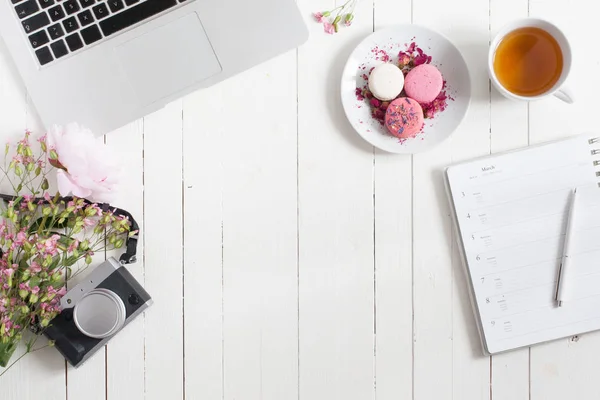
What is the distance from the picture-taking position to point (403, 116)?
2.41 feet

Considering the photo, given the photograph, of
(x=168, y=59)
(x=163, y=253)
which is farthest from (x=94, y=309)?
(x=168, y=59)

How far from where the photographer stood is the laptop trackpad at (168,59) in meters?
0.72

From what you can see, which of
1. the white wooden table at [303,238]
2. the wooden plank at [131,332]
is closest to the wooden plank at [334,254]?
the white wooden table at [303,238]

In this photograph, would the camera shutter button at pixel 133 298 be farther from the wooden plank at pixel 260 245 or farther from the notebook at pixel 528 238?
the notebook at pixel 528 238

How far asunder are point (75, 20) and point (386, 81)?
389 mm

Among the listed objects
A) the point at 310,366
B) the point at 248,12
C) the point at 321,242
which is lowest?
the point at 310,366

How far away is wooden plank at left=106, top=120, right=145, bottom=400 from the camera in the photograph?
785mm

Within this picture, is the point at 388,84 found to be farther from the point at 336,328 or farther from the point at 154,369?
the point at 154,369

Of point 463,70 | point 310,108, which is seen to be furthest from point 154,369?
point 463,70

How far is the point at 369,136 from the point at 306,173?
0.32 ft

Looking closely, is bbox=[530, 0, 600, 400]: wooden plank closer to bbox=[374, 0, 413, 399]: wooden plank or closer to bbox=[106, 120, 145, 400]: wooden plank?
bbox=[374, 0, 413, 399]: wooden plank

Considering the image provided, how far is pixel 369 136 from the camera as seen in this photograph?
30.1 inches

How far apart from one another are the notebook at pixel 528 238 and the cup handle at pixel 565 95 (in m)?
0.06

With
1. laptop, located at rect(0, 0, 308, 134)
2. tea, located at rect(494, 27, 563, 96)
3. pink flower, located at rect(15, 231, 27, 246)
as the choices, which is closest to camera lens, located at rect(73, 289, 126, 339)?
pink flower, located at rect(15, 231, 27, 246)
